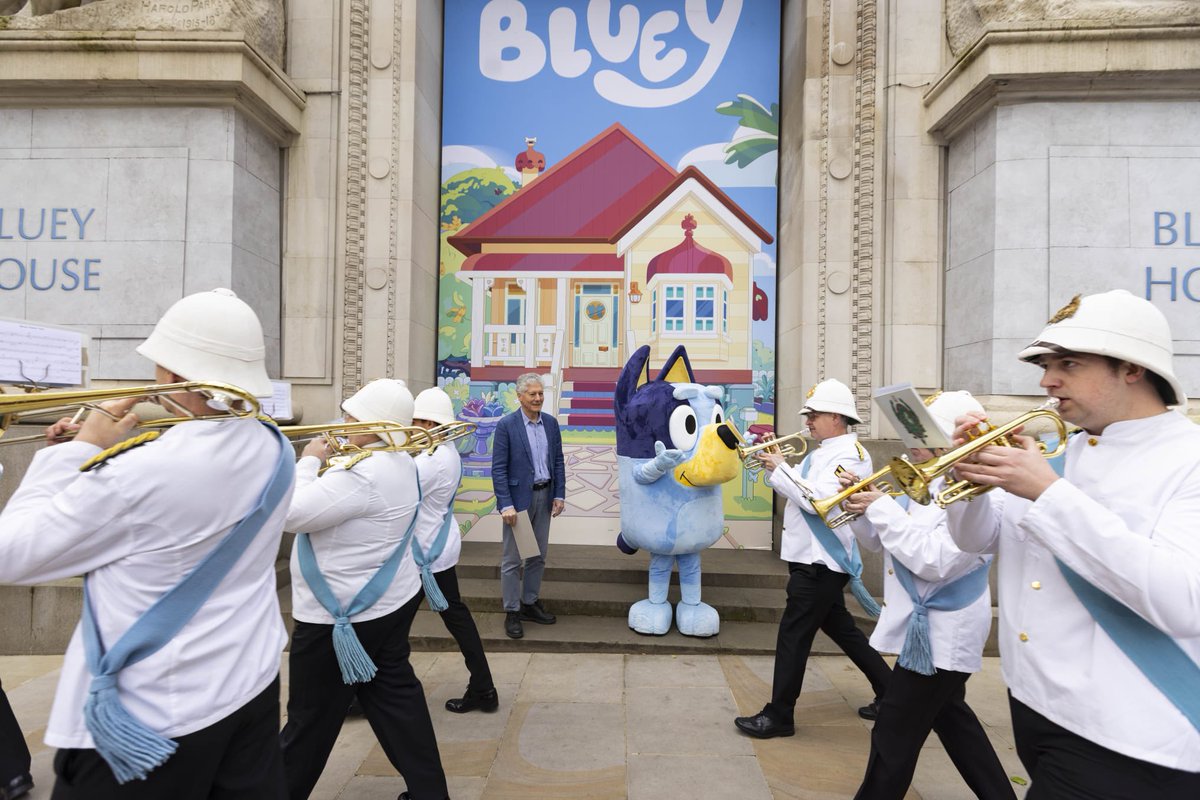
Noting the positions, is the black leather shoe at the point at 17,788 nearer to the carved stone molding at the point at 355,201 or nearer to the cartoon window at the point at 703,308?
the carved stone molding at the point at 355,201

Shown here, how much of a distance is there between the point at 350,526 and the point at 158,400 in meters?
1.18

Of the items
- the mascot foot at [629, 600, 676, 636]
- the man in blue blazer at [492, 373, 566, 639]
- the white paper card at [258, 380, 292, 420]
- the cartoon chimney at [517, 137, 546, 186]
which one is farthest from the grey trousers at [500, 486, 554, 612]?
the cartoon chimney at [517, 137, 546, 186]

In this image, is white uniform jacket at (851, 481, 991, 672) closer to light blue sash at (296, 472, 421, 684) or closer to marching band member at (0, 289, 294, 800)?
light blue sash at (296, 472, 421, 684)

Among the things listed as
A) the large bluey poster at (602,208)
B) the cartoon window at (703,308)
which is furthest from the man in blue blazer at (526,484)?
the cartoon window at (703,308)

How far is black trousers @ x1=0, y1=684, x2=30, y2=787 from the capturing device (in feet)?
10.5

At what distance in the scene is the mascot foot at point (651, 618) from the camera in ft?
17.6

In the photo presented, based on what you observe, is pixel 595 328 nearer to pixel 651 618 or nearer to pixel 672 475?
pixel 672 475

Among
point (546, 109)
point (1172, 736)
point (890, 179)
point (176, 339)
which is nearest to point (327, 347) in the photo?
point (546, 109)

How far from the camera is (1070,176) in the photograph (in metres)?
5.66

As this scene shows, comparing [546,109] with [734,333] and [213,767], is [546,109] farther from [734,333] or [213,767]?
[213,767]

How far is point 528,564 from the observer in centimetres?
569

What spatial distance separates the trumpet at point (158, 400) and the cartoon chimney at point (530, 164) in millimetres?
6513

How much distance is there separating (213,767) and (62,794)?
0.36 meters

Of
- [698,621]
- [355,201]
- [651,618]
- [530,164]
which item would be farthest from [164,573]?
[530,164]
